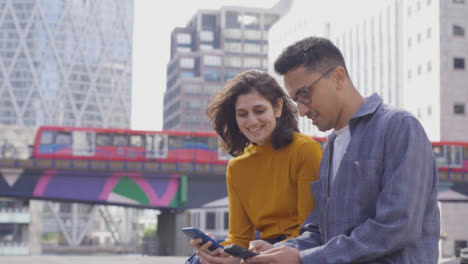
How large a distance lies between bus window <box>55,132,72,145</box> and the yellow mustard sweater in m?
30.5

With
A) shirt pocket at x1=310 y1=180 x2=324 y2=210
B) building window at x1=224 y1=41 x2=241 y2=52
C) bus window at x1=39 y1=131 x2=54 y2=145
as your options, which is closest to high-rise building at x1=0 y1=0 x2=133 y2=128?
building window at x1=224 y1=41 x2=241 y2=52

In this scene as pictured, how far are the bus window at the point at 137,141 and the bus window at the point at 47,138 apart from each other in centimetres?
426

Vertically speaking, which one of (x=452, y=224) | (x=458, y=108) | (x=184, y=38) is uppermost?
(x=184, y=38)

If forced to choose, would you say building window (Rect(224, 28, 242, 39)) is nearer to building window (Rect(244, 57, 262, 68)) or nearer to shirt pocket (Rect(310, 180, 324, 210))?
building window (Rect(244, 57, 262, 68))

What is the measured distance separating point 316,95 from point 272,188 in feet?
3.36

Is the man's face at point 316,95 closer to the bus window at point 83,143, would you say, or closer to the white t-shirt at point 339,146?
the white t-shirt at point 339,146

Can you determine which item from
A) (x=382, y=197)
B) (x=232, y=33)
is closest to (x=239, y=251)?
(x=382, y=197)

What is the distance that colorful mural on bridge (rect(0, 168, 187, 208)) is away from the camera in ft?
113

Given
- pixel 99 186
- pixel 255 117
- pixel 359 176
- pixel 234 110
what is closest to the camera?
pixel 359 176

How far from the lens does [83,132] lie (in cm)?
3300

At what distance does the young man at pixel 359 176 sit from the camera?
2.47m

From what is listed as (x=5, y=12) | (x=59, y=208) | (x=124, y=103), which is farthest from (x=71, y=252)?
(x=5, y=12)

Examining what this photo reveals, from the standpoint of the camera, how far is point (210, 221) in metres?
72.6

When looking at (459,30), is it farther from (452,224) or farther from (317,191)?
(317,191)
